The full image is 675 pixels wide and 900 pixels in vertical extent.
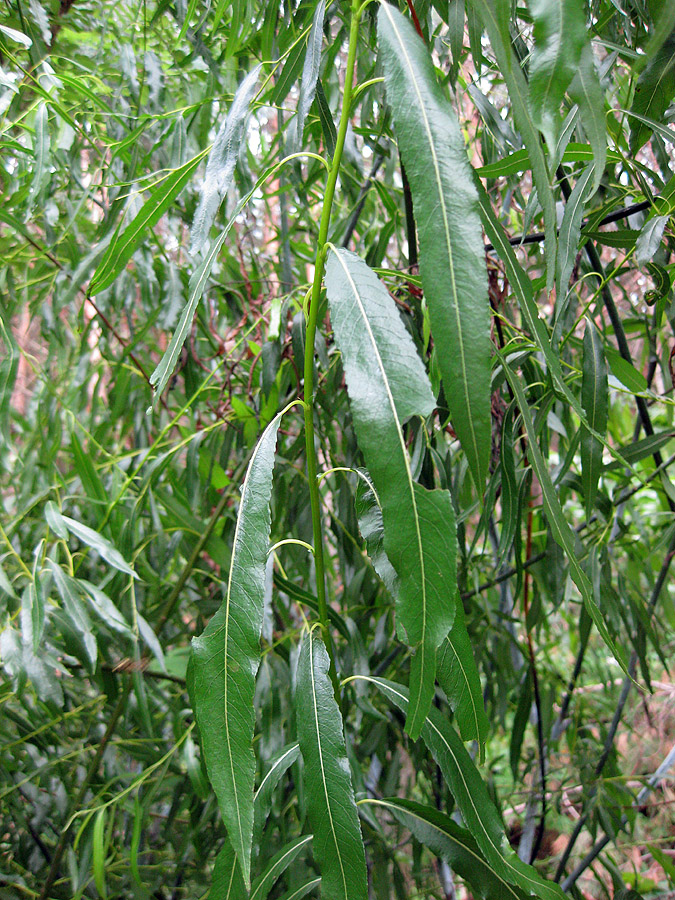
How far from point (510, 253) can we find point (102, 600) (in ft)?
2.04

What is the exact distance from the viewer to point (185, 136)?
84cm

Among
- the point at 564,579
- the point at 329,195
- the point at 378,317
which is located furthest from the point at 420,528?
the point at 564,579

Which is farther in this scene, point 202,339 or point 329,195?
point 202,339

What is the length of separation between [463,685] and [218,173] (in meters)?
0.39

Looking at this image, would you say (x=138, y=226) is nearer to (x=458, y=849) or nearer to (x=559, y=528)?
(x=559, y=528)

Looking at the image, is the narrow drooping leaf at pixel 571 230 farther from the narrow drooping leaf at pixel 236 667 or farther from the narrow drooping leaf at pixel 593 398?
the narrow drooping leaf at pixel 236 667

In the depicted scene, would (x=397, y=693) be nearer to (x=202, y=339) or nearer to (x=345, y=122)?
(x=345, y=122)

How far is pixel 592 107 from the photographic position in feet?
1.25

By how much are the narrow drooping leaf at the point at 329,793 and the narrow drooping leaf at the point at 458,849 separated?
4.4 inches

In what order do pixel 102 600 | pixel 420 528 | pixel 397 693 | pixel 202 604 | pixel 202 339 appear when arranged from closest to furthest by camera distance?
pixel 420 528, pixel 397 693, pixel 102 600, pixel 202 604, pixel 202 339

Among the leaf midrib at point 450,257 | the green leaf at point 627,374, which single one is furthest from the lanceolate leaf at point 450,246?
the green leaf at point 627,374

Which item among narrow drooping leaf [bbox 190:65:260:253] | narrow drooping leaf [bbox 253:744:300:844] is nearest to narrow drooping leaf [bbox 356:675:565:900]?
narrow drooping leaf [bbox 253:744:300:844]

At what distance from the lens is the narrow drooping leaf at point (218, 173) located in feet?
1.63

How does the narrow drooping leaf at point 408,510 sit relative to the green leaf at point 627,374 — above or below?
below
